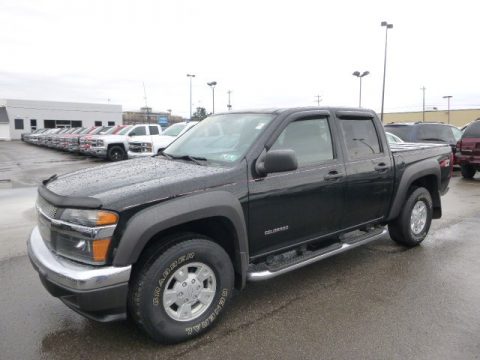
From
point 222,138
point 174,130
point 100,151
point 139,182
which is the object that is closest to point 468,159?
point 222,138

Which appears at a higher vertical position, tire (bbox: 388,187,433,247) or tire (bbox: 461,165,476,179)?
tire (bbox: 388,187,433,247)

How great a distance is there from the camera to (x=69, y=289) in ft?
8.95

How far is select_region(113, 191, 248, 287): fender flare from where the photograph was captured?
2.77 meters

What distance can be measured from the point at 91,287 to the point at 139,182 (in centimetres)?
83

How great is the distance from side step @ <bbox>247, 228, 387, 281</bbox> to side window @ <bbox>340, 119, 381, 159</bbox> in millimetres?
919

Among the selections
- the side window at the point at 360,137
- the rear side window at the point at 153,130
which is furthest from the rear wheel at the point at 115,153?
the side window at the point at 360,137

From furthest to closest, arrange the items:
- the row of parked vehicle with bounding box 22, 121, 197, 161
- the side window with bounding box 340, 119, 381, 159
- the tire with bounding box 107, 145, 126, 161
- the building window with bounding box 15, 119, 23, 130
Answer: the building window with bounding box 15, 119, 23, 130 < the tire with bounding box 107, 145, 126, 161 < the row of parked vehicle with bounding box 22, 121, 197, 161 < the side window with bounding box 340, 119, 381, 159

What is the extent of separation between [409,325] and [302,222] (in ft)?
4.10

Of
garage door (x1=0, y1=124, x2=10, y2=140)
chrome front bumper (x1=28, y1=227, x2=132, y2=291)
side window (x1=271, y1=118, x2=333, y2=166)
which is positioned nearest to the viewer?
chrome front bumper (x1=28, y1=227, x2=132, y2=291)

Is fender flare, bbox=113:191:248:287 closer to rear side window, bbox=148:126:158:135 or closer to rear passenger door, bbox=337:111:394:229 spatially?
rear passenger door, bbox=337:111:394:229

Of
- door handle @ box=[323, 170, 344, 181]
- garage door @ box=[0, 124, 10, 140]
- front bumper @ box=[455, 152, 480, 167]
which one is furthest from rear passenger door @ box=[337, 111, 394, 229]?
garage door @ box=[0, 124, 10, 140]

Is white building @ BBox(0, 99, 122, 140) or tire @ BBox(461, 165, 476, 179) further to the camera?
white building @ BBox(0, 99, 122, 140)

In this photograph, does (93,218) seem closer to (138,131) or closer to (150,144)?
(150,144)

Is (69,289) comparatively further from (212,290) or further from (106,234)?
(212,290)
